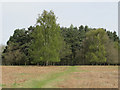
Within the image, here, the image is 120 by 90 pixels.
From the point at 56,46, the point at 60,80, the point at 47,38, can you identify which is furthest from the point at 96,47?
the point at 60,80

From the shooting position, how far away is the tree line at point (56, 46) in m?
32.7

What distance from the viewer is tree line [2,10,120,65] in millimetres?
32719

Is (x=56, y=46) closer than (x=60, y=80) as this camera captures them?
No

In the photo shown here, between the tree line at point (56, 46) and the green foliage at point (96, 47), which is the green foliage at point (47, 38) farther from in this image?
the green foliage at point (96, 47)

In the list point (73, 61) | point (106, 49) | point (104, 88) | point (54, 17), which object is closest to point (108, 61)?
point (106, 49)

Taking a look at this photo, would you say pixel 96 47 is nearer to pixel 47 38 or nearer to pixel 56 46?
pixel 56 46

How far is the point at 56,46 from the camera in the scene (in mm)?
32562

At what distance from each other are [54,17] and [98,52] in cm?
1448

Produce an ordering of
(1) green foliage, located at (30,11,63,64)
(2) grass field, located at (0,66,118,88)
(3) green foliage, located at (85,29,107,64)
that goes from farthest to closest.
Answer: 1. (3) green foliage, located at (85,29,107,64)
2. (1) green foliage, located at (30,11,63,64)
3. (2) grass field, located at (0,66,118,88)

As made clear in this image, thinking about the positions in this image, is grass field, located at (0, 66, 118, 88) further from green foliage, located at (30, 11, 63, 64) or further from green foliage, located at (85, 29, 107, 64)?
green foliage, located at (85, 29, 107, 64)

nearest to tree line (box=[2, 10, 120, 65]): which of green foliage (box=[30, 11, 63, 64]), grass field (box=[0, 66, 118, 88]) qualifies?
green foliage (box=[30, 11, 63, 64])

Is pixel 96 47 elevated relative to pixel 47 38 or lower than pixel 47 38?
lower

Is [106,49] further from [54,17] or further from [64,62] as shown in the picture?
[54,17]

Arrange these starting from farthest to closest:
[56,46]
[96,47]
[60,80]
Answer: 1. [96,47]
2. [56,46]
3. [60,80]
